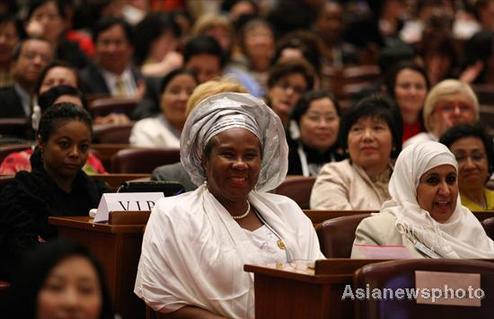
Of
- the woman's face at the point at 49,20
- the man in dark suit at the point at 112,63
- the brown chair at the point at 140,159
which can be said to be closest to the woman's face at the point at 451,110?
the brown chair at the point at 140,159

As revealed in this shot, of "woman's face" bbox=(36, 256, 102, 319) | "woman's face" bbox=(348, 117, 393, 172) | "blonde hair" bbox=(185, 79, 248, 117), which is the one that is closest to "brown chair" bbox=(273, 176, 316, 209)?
"woman's face" bbox=(348, 117, 393, 172)

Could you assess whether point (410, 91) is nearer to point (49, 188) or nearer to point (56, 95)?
point (56, 95)

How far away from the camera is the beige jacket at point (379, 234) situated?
420 cm

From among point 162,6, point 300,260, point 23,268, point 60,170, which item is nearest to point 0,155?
point 60,170

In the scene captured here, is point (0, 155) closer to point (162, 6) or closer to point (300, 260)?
point (300, 260)

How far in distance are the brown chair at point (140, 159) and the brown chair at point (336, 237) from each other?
5.23ft

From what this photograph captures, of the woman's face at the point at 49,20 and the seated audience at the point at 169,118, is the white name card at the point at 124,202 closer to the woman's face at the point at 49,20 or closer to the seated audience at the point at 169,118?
the seated audience at the point at 169,118

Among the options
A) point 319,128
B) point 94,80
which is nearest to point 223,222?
point 319,128

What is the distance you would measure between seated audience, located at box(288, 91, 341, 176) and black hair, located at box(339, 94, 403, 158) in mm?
482

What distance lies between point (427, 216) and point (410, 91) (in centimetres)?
307

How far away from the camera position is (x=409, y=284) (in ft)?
11.6

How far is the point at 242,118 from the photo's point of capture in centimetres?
392

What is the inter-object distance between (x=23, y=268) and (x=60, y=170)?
2.14m

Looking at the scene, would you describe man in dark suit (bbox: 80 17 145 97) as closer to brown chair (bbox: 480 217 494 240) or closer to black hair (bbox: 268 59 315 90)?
black hair (bbox: 268 59 315 90)
